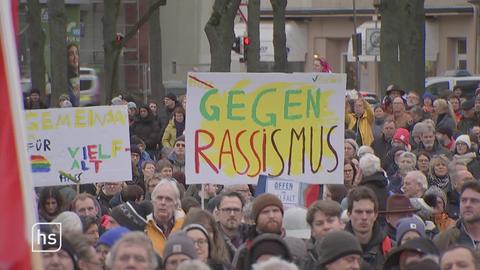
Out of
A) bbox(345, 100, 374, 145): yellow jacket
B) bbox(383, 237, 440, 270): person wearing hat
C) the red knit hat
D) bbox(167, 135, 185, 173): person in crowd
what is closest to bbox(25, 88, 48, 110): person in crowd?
bbox(345, 100, 374, 145): yellow jacket

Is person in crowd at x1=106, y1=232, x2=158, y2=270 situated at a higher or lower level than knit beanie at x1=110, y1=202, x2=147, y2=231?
higher

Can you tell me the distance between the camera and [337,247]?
28.2 ft

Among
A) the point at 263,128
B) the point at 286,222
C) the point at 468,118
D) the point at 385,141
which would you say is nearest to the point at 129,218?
the point at 286,222

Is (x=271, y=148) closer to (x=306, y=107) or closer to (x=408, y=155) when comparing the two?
(x=306, y=107)

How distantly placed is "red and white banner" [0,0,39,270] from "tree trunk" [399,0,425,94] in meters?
21.7

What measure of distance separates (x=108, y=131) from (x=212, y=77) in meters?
1.78

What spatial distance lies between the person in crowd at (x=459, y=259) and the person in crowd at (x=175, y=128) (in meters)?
14.2

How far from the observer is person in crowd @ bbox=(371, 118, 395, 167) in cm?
1912

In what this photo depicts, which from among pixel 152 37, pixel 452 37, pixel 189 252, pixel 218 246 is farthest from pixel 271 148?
pixel 452 37

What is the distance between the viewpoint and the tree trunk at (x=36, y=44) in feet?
119

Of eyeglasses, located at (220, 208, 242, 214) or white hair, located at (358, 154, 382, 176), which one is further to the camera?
white hair, located at (358, 154, 382, 176)

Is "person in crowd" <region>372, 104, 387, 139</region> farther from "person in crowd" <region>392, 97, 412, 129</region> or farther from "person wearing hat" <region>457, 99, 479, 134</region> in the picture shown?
"person wearing hat" <region>457, 99, 479, 134</region>

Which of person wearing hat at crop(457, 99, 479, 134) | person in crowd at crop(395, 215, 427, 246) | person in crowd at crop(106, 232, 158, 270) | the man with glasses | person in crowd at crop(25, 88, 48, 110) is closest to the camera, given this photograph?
person in crowd at crop(106, 232, 158, 270)

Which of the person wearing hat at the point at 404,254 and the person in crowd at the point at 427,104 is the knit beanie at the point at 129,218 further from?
the person in crowd at the point at 427,104
